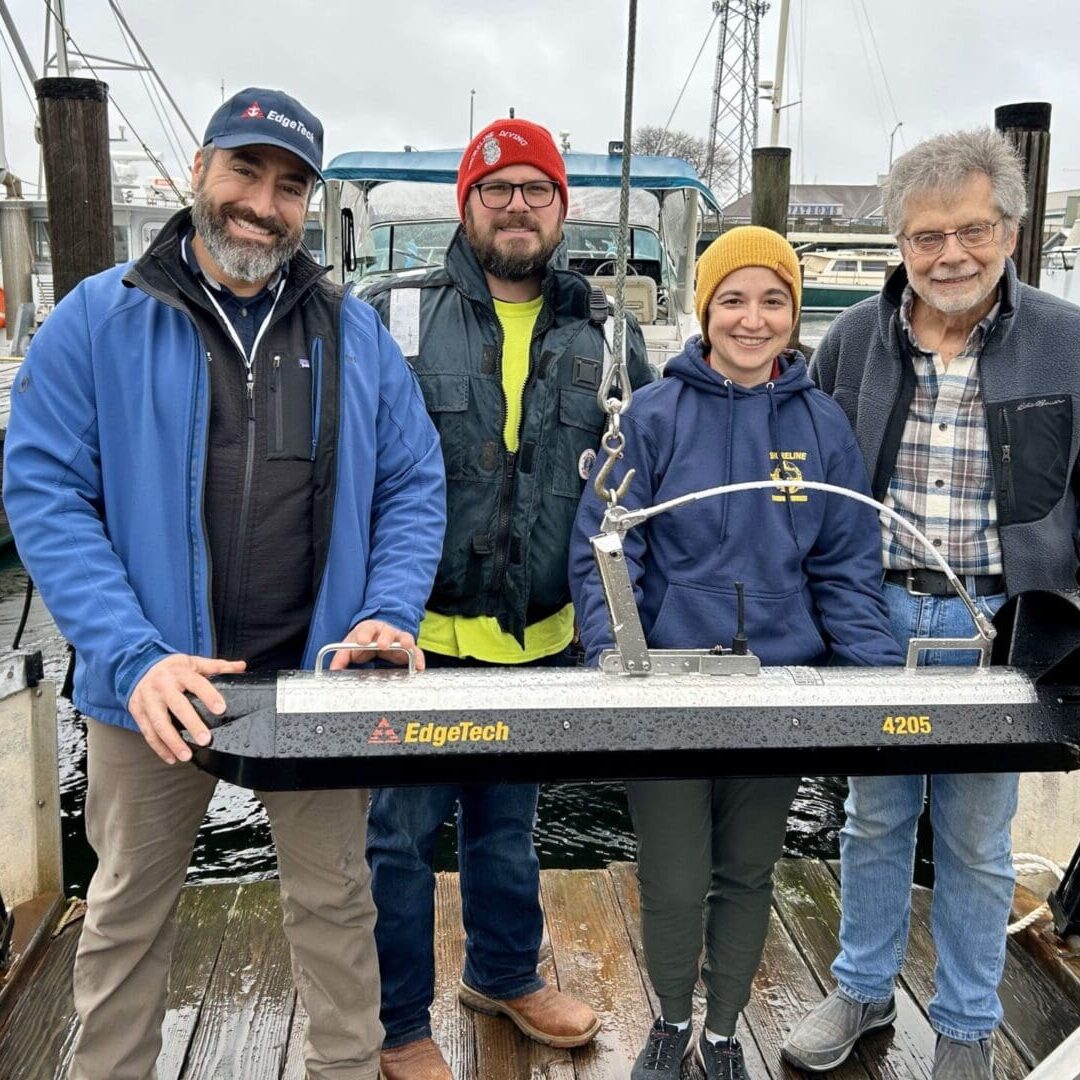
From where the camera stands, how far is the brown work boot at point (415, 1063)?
7.85 ft

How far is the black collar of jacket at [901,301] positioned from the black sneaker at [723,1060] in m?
1.53

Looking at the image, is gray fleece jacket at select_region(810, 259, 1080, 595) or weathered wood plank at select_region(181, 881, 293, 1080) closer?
gray fleece jacket at select_region(810, 259, 1080, 595)

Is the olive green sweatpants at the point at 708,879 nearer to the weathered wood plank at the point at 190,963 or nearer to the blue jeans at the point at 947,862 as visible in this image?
the blue jeans at the point at 947,862

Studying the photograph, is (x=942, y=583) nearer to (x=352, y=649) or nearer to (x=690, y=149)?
(x=352, y=649)

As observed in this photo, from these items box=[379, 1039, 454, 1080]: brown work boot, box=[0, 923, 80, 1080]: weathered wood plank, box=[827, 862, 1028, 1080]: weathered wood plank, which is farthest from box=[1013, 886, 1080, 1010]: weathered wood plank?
box=[0, 923, 80, 1080]: weathered wood plank

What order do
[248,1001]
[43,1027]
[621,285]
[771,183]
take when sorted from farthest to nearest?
1. [771,183]
2. [248,1001]
3. [43,1027]
4. [621,285]

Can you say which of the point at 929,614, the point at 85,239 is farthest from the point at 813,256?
the point at 929,614

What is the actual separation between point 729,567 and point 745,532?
0.08 meters

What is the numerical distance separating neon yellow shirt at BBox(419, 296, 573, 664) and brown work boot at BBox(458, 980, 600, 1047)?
0.81 meters

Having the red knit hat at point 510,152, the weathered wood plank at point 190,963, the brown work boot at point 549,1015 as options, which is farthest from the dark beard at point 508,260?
the brown work boot at point 549,1015

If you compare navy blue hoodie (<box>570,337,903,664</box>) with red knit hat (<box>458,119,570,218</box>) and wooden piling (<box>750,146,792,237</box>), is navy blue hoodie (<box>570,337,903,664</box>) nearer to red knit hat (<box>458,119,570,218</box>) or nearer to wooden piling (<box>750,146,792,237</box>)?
red knit hat (<box>458,119,570,218</box>)

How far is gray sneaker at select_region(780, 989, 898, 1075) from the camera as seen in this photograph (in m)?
2.50

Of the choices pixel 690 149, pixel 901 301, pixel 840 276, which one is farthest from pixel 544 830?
pixel 690 149

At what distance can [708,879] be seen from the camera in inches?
88.6
